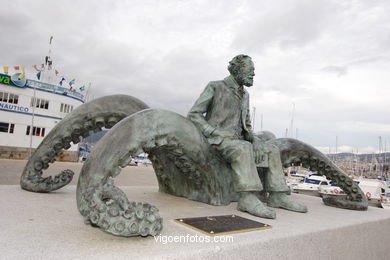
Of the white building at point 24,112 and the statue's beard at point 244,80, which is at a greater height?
the white building at point 24,112

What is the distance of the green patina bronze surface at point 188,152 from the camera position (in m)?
2.15

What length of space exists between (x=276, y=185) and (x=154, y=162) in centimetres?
164

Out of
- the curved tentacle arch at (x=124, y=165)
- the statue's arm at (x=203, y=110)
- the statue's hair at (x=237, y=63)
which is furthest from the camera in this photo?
the statue's hair at (x=237, y=63)

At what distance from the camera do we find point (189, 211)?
293 centimetres

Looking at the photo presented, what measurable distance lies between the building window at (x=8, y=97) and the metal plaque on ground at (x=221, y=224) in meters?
25.6

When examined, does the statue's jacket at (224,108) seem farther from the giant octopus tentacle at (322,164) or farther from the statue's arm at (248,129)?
the giant octopus tentacle at (322,164)

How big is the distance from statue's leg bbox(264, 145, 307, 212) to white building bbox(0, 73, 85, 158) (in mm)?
23618

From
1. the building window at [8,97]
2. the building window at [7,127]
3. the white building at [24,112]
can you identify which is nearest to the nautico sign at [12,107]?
the white building at [24,112]

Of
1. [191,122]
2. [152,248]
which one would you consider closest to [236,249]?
[152,248]

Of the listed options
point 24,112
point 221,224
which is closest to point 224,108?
point 221,224

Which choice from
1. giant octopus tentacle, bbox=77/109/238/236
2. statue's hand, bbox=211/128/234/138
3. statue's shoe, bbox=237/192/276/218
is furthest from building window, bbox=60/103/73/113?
statue's shoe, bbox=237/192/276/218

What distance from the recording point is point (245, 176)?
292cm

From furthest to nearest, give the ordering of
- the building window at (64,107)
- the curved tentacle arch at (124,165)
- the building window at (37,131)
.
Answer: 1. the building window at (64,107)
2. the building window at (37,131)
3. the curved tentacle arch at (124,165)

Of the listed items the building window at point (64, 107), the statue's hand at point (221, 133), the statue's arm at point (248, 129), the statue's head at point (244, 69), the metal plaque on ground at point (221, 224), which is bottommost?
the metal plaque on ground at point (221, 224)
